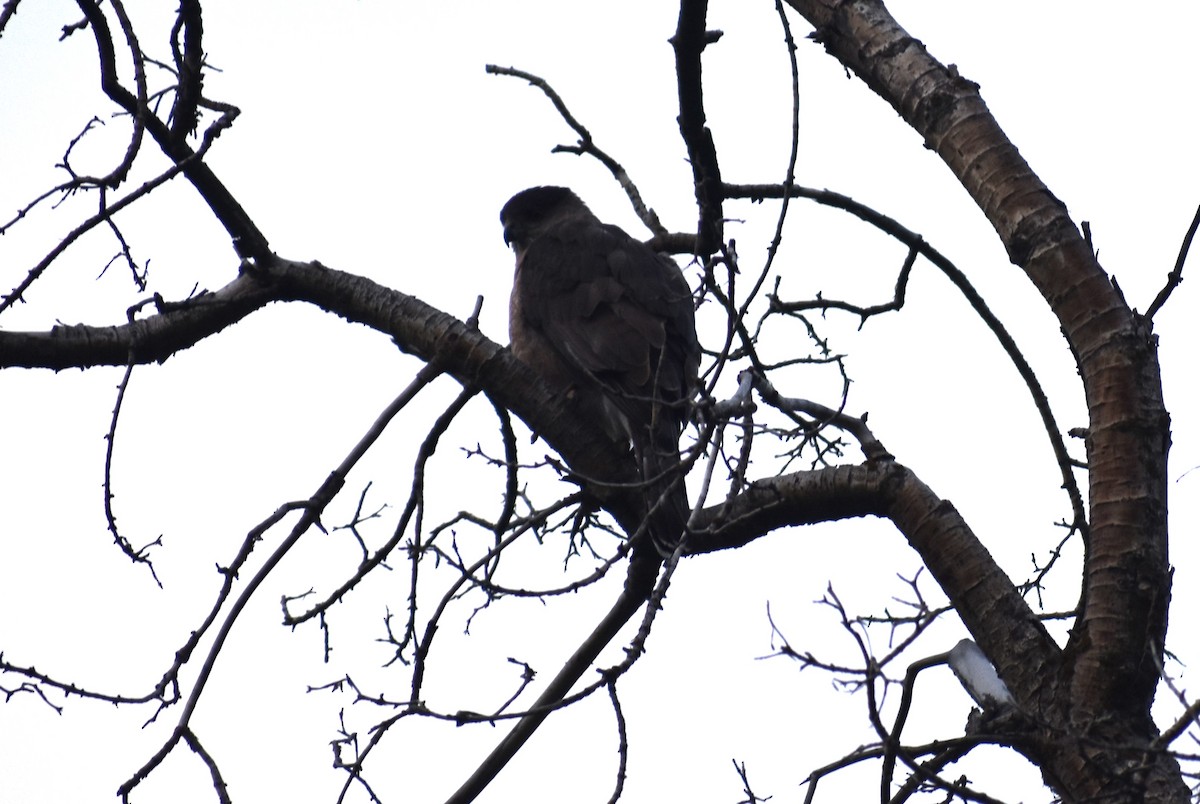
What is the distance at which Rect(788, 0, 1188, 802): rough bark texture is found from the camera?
10.4ft

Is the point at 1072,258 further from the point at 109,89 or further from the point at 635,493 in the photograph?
the point at 109,89

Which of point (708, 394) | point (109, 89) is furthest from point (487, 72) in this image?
point (708, 394)

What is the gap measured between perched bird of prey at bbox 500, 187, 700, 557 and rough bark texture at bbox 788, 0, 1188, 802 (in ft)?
4.59

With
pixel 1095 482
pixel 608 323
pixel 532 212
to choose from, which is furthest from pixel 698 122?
pixel 532 212

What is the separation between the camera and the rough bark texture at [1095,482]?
316 cm

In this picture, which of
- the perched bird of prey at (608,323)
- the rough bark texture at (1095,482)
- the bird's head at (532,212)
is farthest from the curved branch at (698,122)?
the bird's head at (532,212)

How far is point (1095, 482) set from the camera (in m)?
3.33

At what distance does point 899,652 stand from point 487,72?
2.48 meters

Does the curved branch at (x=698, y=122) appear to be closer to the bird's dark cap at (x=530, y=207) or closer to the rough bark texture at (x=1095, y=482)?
the rough bark texture at (x=1095, y=482)

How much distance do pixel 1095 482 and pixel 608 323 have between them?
256 cm

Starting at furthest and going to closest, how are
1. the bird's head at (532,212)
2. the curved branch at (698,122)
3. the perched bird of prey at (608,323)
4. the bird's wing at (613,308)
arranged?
the bird's head at (532,212), the bird's wing at (613,308), the perched bird of prey at (608,323), the curved branch at (698,122)

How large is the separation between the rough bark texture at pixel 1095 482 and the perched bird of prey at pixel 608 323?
1398 mm

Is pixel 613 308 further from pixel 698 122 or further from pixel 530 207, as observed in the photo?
pixel 698 122

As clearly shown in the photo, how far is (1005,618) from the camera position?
3.50 metres
